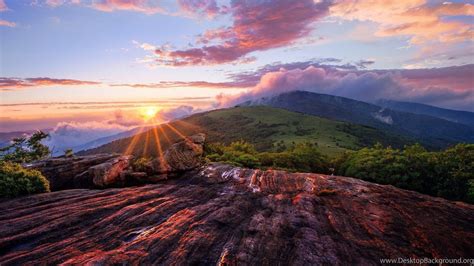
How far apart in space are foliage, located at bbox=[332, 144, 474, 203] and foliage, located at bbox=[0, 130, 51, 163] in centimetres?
7585

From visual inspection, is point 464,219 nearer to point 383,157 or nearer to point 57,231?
point 57,231

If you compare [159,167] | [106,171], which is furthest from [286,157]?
[106,171]

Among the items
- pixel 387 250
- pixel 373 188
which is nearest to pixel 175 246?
pixel 387 250

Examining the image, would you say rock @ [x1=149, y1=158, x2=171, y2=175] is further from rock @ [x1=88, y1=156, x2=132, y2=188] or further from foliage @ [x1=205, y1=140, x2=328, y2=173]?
foliage @ [x1=205, y1=140, x2=328, y2=173]

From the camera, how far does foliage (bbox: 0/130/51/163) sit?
216ft

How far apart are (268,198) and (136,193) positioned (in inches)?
446

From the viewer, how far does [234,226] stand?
18.3 m

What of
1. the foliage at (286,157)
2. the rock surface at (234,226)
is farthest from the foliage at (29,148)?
the rock surface at (234,226)

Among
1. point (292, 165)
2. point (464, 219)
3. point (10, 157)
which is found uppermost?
point (464, 219)

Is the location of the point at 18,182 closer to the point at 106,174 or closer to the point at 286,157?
the point at 106,174

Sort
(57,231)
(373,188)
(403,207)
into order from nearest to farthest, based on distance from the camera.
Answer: (57,231) < (403,207) < (373,188)

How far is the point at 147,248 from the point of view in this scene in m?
15.3

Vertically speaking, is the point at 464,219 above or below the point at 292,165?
above

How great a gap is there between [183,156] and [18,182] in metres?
16.0
